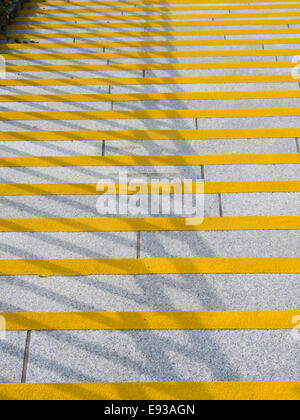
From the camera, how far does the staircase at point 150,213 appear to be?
2117 millimetres

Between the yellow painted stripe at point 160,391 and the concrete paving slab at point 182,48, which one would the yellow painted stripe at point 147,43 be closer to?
the concrete paving slab at point 182,48

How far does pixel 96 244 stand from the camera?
2.60 meters

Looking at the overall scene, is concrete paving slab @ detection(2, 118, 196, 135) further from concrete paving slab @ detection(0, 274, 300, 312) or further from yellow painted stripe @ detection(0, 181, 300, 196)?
concrete paving slab @ detection(0, 274, 300, 312)

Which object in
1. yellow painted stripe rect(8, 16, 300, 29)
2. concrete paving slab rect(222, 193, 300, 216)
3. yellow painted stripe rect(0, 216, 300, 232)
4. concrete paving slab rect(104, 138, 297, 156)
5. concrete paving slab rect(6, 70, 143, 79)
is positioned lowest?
yellow painted stripe rect(0, 216, 300, 232)

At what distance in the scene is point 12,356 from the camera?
2.16m

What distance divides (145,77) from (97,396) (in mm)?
2737

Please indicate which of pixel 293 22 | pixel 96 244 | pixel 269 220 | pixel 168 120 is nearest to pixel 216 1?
pixel 293 22

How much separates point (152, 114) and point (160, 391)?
84.3 inches

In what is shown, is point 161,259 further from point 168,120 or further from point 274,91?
point 274,91

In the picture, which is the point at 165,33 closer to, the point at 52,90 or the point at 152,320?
the point at 52,90

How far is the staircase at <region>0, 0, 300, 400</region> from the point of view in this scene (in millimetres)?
2117

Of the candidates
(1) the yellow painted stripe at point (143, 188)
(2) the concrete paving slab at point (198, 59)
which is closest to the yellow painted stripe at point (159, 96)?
(2) the concrete paving slab at point (198, 59)

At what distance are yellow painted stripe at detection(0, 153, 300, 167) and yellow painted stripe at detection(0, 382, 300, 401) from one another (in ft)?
5.00

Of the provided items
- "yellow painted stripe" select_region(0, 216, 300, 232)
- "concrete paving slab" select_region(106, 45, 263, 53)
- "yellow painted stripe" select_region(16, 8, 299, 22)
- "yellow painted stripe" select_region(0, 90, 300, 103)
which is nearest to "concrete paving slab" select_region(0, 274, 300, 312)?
"yellow painted stripe" select_region(0, 216, 300, 232)
